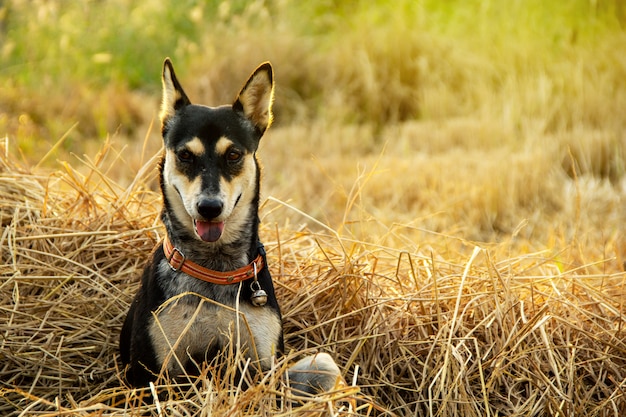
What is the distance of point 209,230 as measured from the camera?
3.07 metres

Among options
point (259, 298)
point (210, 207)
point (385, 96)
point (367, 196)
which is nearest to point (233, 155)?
point (210, 207)

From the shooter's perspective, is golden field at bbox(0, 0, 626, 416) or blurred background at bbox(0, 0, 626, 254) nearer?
golden field at bbox(0, 0, 626, 416)

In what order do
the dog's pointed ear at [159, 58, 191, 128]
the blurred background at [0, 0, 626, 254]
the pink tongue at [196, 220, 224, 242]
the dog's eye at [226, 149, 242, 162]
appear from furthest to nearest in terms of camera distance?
the blurred background at [0, 0, 626, 254] < the dog's pointed ear at [159, 58, 191, 128] < the dog's eye at [226, 149, 242, 162] < the pink tongue at [196, 220, 224, 242]

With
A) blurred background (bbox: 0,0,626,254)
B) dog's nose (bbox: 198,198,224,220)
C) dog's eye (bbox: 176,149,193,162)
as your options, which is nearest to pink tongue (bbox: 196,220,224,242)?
dog's nose (bbox: 198,198,224,220)

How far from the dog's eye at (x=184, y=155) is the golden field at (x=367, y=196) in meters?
0.86

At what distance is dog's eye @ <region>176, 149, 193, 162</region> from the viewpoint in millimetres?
3162

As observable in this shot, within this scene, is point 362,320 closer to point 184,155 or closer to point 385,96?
point 184,155

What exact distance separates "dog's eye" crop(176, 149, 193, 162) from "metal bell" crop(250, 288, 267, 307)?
2.06 feet

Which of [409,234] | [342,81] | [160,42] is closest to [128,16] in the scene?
[160,42]

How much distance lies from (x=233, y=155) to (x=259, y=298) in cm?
62

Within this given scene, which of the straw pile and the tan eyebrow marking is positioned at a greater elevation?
the tan eyebrow marking

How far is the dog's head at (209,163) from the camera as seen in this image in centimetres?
303

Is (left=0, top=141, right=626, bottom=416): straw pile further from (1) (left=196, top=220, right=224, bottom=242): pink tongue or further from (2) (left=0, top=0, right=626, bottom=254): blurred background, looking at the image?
(2) (left=0, top=0, right=626, bottom=254): blurred background

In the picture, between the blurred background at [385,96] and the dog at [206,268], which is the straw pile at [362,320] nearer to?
the dog at [206,268]
